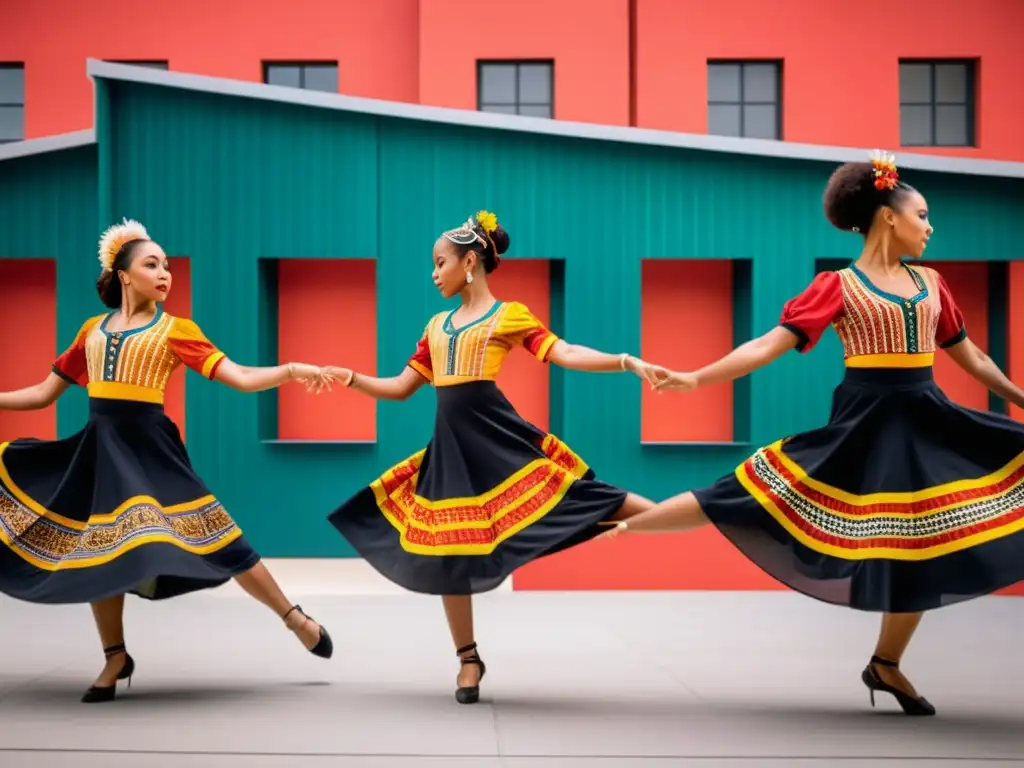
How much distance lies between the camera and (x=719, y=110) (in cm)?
1190

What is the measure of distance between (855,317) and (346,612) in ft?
12.5

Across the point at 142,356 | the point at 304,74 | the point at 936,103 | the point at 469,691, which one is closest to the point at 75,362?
the point at 142,356

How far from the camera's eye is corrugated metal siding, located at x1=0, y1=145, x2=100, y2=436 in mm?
8328

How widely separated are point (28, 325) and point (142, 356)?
15.9ft

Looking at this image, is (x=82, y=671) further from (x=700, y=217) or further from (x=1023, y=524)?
(x=700, y=217)

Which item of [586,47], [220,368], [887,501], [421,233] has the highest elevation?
[586,47]

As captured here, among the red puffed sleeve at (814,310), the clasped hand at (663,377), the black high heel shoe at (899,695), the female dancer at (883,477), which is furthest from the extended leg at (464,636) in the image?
the red puffed sleeve at (814,310)

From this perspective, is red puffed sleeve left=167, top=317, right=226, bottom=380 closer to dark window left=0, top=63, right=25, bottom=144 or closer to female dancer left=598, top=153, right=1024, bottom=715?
female dancer left=598, top=153, right=1024, bottom=715

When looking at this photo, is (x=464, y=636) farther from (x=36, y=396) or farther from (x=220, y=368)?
(x=36, y=396)

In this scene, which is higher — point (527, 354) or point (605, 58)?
point (605, 58)

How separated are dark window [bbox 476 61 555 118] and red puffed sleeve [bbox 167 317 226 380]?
25.0 feet

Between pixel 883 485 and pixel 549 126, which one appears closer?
pixel 883 485

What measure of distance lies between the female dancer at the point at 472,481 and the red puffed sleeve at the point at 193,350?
48cm

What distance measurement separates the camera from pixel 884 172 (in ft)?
13.9
